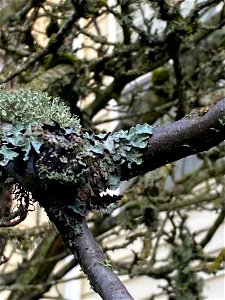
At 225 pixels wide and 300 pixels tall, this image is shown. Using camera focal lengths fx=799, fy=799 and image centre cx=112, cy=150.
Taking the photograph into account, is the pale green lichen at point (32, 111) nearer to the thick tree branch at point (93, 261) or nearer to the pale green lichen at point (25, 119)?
the pale green lichen at point (25, 119)

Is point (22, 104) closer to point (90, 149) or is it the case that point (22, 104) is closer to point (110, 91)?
point (90, 149)

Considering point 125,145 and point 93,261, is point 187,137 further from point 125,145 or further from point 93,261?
point 93,261

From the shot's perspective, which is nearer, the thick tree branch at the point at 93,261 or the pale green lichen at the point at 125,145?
the thick tree branch at the point at 93,261

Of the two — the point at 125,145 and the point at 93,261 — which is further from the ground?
the point at 125,145

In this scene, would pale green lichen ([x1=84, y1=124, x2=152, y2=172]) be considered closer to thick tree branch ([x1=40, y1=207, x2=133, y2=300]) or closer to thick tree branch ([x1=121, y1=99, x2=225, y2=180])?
thick tree branch ([x1=121, y1=99, x2=225, y2=180])

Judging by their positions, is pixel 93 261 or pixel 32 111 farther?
pixel 32 111

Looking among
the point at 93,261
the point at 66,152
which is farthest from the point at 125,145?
the point at 93,261

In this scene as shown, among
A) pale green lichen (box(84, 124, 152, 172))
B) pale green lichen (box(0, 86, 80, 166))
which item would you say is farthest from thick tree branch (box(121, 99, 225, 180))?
pale green lichen (box(0, 86, 80, 166))

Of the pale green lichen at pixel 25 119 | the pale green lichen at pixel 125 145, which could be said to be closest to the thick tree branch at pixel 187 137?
the pale green lichen at pixel 125 145

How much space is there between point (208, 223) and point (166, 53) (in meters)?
2.37

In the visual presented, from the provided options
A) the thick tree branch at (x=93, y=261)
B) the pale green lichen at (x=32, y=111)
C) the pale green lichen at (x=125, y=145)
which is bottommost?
the thick tree branch at (x=93, y=261)

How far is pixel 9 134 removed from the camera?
4.10 ft

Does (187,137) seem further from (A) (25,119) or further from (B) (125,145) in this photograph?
(A) (25,119)

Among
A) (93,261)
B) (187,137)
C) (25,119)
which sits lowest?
(93,261)
